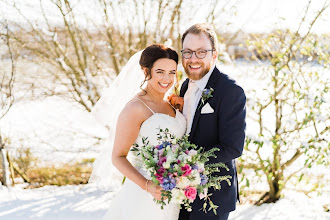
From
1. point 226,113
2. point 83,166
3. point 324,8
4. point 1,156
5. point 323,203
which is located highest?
point 324,8

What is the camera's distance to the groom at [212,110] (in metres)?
2.09

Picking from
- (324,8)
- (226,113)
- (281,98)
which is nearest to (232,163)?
(226,113)

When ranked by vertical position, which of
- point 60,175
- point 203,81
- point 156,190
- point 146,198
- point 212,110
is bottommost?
point 60,175

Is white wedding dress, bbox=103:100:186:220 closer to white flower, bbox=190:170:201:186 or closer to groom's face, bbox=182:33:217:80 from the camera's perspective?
groom's face, bbox=182:33:217:80

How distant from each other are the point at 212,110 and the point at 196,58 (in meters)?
0.34

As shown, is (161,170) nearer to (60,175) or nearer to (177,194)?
(177,194)

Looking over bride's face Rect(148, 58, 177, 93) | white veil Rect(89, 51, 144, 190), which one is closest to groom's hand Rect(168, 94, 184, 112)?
bride's face Rect(148, 58, 177, 93)

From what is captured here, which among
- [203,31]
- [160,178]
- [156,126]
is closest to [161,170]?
[160,178]

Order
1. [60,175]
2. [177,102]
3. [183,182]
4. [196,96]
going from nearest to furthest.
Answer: [183,182] → [196,96] → [177,102] → [60,175]

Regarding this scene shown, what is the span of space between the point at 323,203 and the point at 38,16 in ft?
13.7

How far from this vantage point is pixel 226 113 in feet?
6.88

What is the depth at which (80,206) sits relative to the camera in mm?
4344

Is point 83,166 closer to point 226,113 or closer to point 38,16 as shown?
point 38,16

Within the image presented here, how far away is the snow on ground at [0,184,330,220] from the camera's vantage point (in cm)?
409
